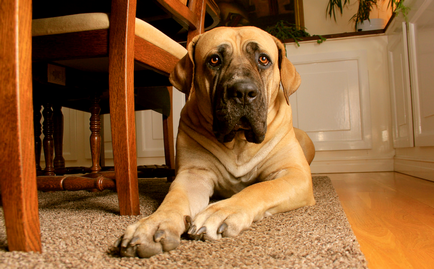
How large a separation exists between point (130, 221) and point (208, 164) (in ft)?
1.33

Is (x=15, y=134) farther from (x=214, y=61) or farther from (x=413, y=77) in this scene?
(x=413, y=77)

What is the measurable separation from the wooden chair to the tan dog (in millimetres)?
176

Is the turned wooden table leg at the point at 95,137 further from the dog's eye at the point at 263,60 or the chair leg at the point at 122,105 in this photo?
the dog's eye at the point at 263,60

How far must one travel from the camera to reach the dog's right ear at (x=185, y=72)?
128 centimetres

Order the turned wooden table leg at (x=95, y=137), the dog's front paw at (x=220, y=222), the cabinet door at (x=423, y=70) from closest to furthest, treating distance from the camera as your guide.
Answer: the dog's front paw at (x=220, y=222), the turned wooden table leg at (x=95, y=137), the cabinet door at (x=423, y=70)

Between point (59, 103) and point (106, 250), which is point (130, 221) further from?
point (59, 103)

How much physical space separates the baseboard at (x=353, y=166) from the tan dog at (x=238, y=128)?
190 centimetres

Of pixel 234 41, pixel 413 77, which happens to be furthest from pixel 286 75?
pixel 413 77

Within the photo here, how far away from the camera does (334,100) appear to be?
3080 mm

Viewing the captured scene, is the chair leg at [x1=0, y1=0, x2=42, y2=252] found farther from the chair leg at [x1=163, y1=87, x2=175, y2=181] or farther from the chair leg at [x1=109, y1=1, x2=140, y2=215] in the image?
the chair leg at [x1=163, y1=87, x2=175, y2=181]

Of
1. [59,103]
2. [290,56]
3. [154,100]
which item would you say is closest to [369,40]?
[290,56]

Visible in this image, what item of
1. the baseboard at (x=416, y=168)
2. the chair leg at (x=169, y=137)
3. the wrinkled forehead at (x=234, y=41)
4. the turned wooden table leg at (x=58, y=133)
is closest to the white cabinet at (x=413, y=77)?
the baseboard at (x=416, y=168)

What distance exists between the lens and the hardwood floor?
0.67m

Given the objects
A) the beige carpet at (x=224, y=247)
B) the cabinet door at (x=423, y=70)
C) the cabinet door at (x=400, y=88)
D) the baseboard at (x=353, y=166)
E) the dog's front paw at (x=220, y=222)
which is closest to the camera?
the beige carpet at (x=224, y=247)
